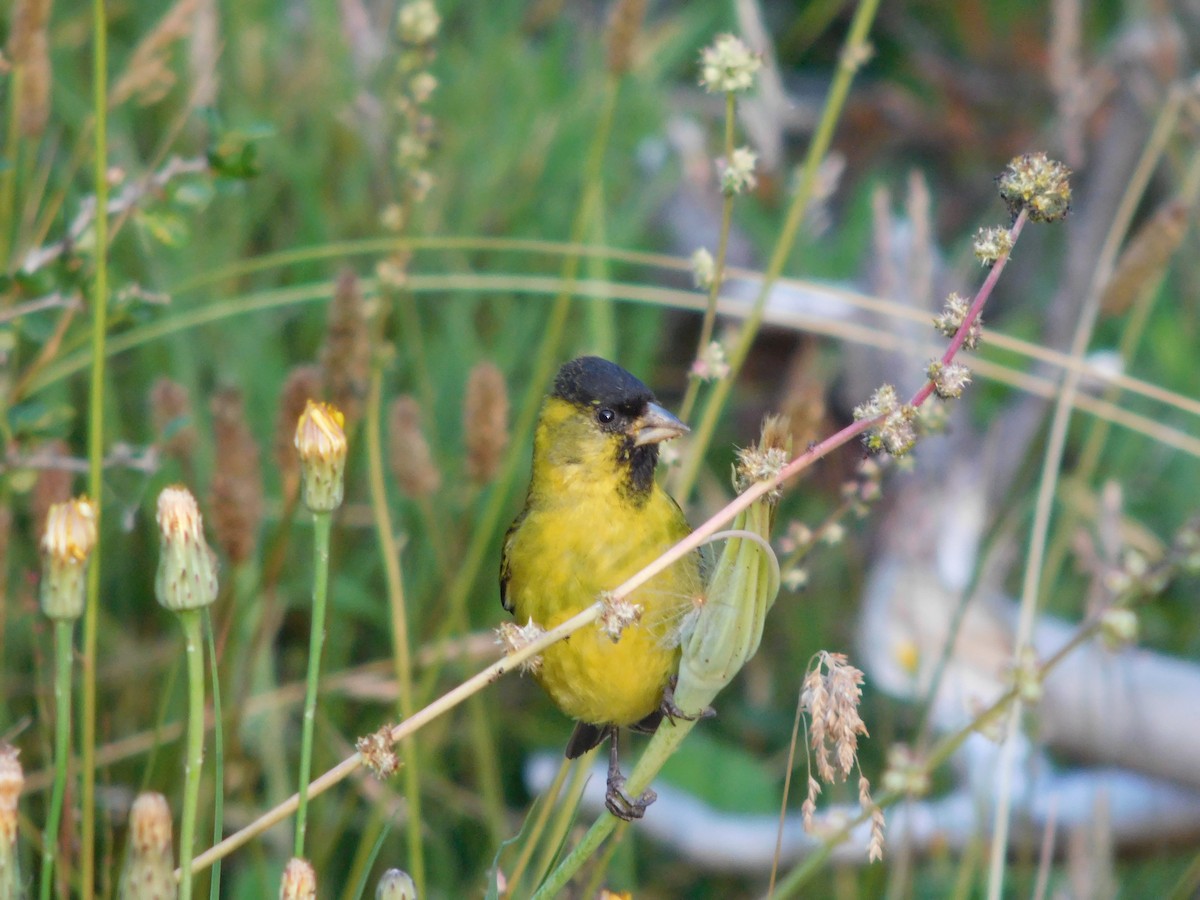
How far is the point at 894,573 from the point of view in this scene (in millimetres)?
2691

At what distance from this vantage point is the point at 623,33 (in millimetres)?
1618

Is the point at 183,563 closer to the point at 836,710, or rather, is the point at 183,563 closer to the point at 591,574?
the point at 836,710

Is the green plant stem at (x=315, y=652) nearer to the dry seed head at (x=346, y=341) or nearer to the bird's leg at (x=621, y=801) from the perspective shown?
the bird's leg at (x=621, y=801)

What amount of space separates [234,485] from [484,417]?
0.30 m

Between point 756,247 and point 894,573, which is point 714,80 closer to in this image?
point 894,573

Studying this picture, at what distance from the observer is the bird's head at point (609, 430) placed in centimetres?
171

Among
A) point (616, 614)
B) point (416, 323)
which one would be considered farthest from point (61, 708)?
point (416, 323)

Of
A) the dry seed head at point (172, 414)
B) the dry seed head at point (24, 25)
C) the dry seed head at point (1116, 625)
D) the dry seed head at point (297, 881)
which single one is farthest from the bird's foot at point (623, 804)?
the dry seed head at point (24, 25)

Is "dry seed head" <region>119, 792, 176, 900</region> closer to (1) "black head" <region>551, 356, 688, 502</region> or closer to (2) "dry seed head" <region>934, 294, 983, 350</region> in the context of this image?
(2) "dry seed head" <region>934, 294, 983, 350</region>

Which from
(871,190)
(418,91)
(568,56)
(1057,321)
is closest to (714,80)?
(418,91)

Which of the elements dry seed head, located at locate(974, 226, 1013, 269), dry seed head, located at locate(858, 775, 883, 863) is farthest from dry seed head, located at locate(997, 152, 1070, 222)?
dry seed head, located at locate(858, 775, 883, 863)

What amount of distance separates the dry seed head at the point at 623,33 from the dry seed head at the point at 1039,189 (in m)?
0.79

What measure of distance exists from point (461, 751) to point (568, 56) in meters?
2.25

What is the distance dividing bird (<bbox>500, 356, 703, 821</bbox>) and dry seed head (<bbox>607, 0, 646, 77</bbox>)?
0.35 metres
